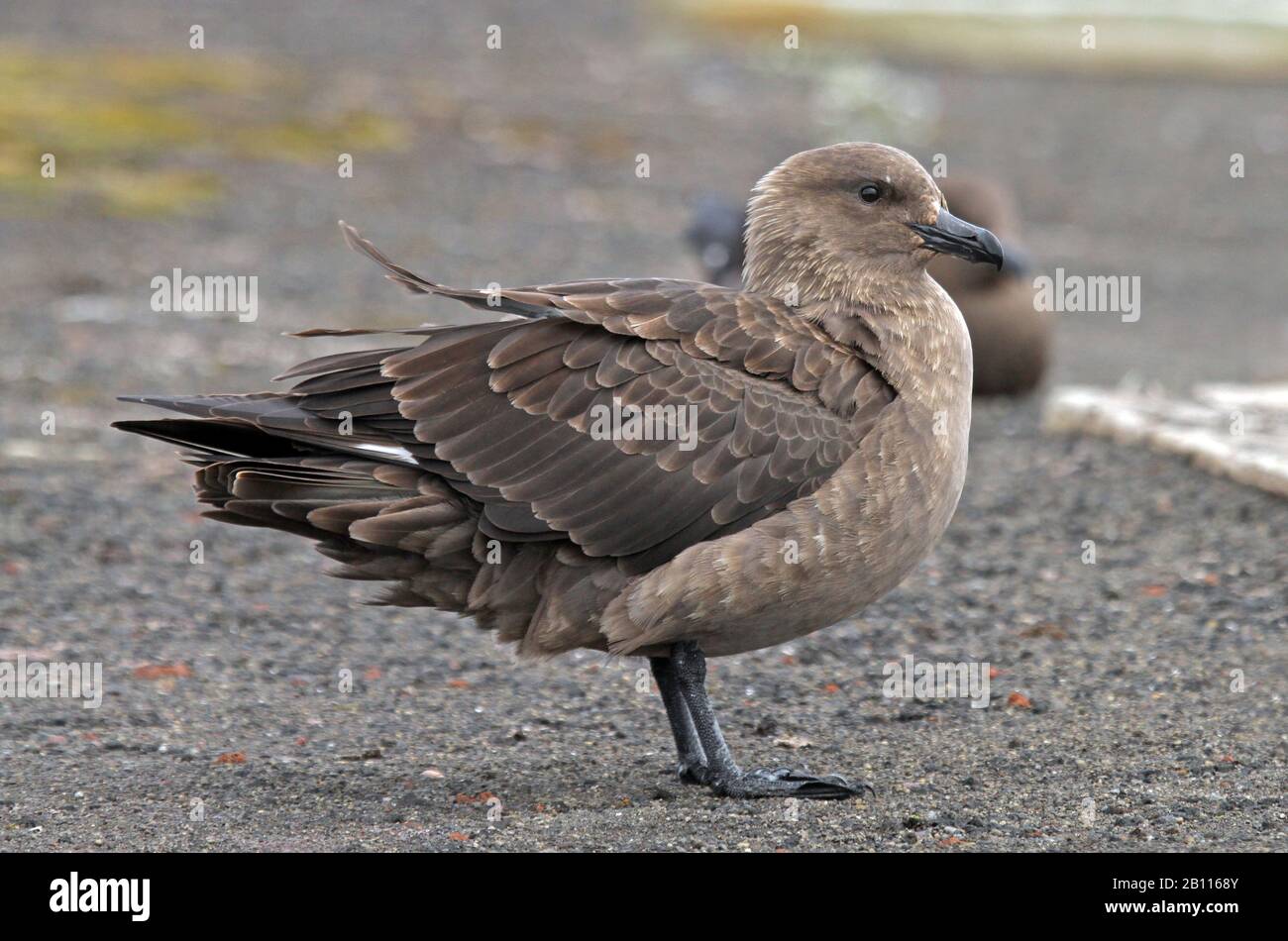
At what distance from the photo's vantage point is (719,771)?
5.28m

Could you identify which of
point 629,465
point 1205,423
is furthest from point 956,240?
point 1205,423

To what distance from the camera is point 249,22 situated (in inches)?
973

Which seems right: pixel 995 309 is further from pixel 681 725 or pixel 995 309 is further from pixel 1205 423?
pixel 681 725

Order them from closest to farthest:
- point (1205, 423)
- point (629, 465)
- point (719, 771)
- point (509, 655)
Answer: point (629, 465) < point (719, 771) < point (509, 655) < point (1205, 423)

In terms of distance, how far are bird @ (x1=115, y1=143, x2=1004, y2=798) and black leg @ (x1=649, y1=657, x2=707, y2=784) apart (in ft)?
0.08

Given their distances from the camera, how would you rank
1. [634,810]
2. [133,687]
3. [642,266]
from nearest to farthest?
1. [634,810]
2. [133,687]
3. [642,266]

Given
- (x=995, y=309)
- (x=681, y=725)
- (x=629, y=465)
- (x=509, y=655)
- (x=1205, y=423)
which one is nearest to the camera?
(x=629, y=465)

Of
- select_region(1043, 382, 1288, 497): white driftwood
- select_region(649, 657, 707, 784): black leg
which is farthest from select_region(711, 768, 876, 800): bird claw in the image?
select_region(1043, 382, 1288, 497): white driftwood

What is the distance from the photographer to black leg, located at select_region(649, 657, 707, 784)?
541cm

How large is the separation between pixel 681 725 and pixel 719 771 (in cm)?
23

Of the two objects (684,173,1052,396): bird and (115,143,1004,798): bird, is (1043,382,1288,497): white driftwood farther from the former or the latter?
(115,143,1004,798): bird

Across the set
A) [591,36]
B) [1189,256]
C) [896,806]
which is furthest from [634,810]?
[591,36]

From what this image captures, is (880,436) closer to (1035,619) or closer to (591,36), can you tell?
(1035,619)

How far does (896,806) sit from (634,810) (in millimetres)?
747
